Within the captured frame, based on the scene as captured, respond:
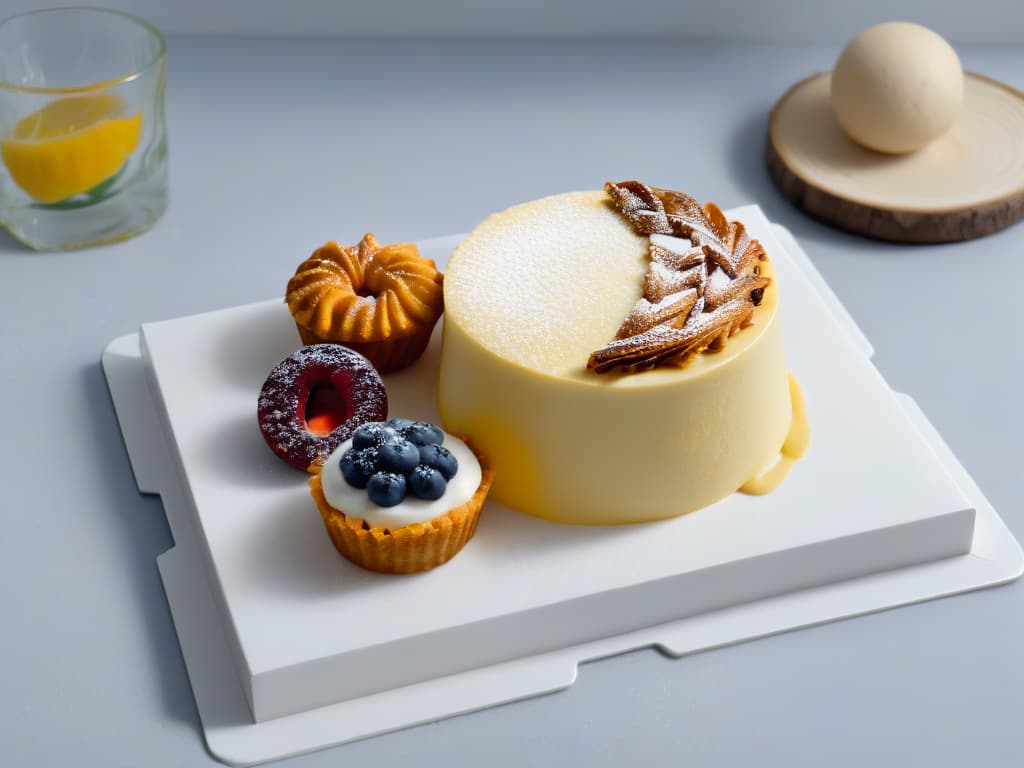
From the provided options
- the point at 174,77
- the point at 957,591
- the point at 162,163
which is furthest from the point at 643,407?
the point at 174,77

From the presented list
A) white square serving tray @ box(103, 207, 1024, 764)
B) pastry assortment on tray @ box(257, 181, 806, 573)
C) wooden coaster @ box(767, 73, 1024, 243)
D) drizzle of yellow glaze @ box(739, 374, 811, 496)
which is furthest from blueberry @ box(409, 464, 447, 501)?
wooden coaster @ box(767, 73, 1024, 243)

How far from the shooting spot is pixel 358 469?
2.03m

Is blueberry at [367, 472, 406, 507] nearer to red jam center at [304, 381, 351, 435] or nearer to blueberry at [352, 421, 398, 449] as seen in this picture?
blueberry at [352, 421, 398, 449]

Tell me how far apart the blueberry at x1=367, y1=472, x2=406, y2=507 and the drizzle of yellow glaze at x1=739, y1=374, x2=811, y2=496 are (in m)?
0.54

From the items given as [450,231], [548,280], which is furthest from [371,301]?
[450,231]

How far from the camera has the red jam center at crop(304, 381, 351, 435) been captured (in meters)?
2.27

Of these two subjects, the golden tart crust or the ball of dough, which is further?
the ball of dough

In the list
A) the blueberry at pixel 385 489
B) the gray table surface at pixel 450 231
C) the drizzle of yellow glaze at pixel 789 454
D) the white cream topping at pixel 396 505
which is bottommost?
the gray table surface at pixel 450 231

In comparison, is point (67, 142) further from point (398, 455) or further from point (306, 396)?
point (398, 455)

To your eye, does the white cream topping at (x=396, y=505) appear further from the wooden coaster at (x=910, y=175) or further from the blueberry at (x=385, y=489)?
the wooden coaster at (x=910, y=175)

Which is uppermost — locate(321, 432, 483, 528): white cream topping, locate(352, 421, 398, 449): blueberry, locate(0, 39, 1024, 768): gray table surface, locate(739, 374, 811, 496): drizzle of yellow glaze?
locate(352, 421, 398, 449): blueberry

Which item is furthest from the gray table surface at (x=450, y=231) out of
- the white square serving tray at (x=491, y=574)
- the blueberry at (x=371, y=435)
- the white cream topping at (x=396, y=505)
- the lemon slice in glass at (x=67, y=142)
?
the blueberry at (x=371, y=435)

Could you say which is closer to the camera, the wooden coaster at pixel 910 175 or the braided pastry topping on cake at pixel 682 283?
the braided pastry topping on cake at pixel 682 283

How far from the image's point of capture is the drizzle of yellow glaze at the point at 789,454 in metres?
2.23
